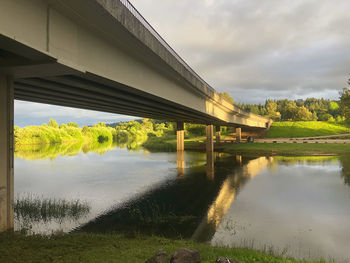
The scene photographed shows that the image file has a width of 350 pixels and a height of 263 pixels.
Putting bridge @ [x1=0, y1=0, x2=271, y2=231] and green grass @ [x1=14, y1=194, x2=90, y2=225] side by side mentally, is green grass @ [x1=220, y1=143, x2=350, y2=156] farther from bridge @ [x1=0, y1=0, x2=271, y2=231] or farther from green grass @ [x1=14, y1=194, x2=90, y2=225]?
green grass @ [x1=14, y1=194, x2=90, y2=225]

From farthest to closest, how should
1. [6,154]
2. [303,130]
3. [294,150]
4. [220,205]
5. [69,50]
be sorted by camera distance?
[303,130] → [294,150] → [220,205] → [6,154] → [69,50]

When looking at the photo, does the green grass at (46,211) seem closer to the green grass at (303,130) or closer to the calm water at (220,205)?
the calm water at (220,205)

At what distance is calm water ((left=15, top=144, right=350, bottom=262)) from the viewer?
10445 millimetres

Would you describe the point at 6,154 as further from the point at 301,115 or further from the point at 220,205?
the point at 301,115

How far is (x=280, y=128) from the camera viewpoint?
8856cm

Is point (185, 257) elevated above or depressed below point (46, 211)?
above

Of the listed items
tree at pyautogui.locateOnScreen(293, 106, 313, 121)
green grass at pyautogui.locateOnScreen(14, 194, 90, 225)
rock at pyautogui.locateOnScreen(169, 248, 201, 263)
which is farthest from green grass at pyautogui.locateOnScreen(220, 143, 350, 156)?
tree at pyautogui.locateOnScreen(293, 106, 313, 121)

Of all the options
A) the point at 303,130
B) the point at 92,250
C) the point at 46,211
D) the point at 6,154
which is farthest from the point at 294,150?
the point at 303,130

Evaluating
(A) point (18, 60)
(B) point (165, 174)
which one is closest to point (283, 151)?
(B) point (165, 174)

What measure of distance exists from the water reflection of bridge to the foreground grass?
90.4 inches

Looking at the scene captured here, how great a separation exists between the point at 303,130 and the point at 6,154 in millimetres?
91500

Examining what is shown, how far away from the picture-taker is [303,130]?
85.1m

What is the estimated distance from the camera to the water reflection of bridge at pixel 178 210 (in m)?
11.4

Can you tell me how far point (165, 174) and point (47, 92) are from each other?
1523 cm
